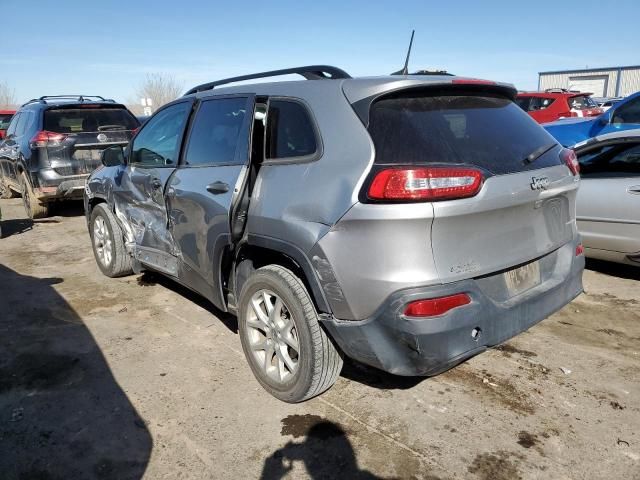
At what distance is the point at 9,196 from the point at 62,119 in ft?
14.7

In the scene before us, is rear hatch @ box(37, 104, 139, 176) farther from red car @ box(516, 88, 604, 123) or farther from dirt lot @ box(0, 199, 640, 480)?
red car @ box(516, 88, 604, 123)

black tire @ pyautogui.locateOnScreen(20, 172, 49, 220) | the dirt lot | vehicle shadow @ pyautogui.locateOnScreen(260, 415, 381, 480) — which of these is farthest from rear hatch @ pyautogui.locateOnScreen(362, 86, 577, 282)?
black tire @ pyautogui.locateOnScreen(20, 172, 49, 220)

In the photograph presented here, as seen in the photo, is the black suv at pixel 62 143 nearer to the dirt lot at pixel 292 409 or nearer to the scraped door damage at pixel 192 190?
the scraped door damage at pixel 192 190

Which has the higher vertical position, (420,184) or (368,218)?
(420,184)

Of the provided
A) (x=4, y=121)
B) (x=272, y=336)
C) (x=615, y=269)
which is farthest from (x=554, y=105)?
(x=4, y=121)

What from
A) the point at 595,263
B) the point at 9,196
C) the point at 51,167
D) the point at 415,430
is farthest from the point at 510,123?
the point at 9,196

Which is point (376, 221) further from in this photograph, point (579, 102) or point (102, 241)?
point (579, 102)

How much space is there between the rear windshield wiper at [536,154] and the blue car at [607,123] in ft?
17.2

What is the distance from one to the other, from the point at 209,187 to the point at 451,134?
156 centimetres

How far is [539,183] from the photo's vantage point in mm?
2576

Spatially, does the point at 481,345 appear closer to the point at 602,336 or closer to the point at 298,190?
the point at 298,190

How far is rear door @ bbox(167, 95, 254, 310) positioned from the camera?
3.08 m

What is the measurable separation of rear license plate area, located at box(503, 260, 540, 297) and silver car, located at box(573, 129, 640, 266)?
2.37m

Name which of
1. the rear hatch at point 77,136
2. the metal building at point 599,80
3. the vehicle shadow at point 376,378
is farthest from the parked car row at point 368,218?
the metal building at point 599,80
